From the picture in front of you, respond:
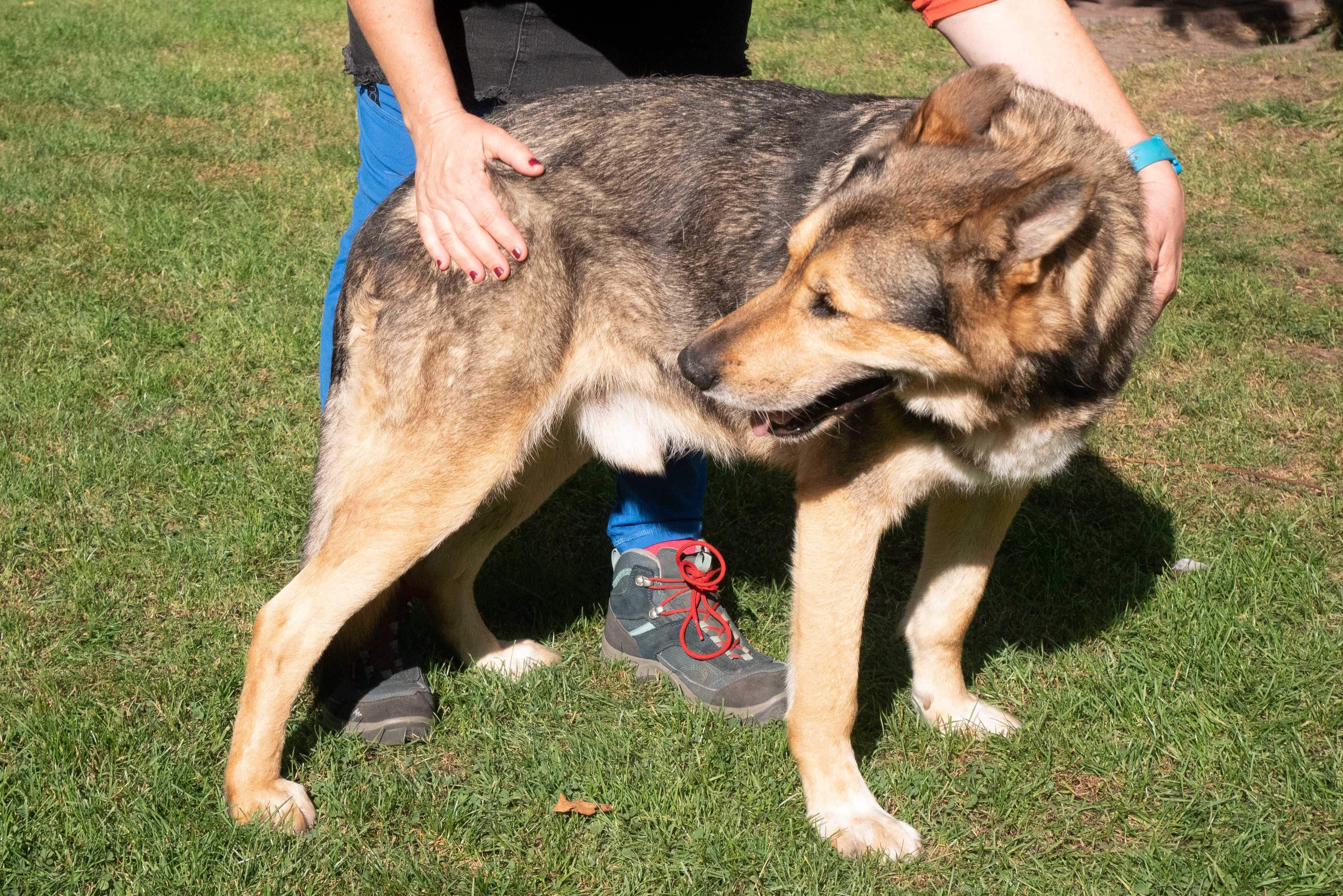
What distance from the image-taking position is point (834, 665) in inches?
114

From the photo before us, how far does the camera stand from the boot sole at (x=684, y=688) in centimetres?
338

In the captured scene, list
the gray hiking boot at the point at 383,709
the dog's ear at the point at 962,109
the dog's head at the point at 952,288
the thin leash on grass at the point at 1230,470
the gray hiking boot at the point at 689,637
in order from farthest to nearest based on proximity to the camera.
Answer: the thin leash on grass at the point at 1230,470
the gray hiking boot at the point at 689,637
the gray hiking boot at the point at 383,709
the dog's ear at the point at 962,109
the dog's head at the point at 952,288

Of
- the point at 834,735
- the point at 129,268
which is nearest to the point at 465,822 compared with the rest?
the point at 834,735

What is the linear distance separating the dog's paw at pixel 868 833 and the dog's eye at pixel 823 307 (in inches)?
53.8

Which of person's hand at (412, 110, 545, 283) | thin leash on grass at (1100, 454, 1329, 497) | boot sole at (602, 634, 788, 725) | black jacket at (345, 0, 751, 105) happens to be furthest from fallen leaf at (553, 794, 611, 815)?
thin leash on grass at (1100, 454, 1329, 497)

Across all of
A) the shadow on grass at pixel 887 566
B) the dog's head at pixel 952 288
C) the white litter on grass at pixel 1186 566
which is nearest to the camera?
the dog's head at pixel 952 288

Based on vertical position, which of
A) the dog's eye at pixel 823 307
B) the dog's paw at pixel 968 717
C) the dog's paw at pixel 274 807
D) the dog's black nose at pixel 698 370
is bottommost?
the dog's paw at pixel 968 717

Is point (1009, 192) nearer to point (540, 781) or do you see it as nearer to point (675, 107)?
point (675, 107)

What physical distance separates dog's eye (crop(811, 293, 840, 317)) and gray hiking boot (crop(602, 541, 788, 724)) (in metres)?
1.33

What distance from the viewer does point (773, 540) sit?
4.50 metres

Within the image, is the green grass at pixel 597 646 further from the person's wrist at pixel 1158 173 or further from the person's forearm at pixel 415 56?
the person's forearm at pixel 415 56

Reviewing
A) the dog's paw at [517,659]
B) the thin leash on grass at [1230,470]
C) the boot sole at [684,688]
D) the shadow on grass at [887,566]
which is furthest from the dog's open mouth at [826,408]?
the thin leash on grass at [1230,470]

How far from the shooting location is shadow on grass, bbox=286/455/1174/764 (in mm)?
3748

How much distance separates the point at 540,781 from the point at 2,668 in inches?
68.7
